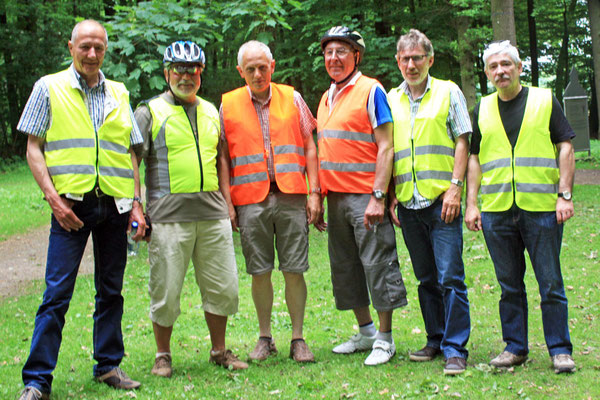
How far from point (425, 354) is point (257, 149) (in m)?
2.05

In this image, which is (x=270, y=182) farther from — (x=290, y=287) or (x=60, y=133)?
(x=60, y=133)

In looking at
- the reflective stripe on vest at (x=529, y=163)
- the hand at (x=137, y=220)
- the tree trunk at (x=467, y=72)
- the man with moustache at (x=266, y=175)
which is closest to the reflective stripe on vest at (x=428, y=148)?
the reflective stripe on vest at (x=529, y=163)

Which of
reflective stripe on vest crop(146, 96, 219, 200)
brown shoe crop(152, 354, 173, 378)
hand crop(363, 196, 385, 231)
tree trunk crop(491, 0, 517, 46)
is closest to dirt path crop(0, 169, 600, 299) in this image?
brown shoe crop(152, 354, 173, 378)

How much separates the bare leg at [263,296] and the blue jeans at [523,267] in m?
1.76

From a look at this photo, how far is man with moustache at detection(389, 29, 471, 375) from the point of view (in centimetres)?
459

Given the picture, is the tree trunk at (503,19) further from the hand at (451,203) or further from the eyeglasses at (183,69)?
the eyeglasses at (183,69)

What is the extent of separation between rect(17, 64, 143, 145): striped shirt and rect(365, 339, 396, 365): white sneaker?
2625 millimetres

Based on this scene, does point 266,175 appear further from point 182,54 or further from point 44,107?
point 44,107

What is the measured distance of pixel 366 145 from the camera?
491cm

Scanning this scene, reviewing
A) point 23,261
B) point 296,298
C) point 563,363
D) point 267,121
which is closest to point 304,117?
point 267,121

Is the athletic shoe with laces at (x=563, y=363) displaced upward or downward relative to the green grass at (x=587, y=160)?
downward

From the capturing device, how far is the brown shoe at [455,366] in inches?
176

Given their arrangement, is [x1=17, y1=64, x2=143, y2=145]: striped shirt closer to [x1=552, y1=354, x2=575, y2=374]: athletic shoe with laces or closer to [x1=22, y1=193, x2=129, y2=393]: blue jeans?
[x1=22, y1=193, x2=129, y2=393]: blue jeans

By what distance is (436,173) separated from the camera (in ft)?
15.1
